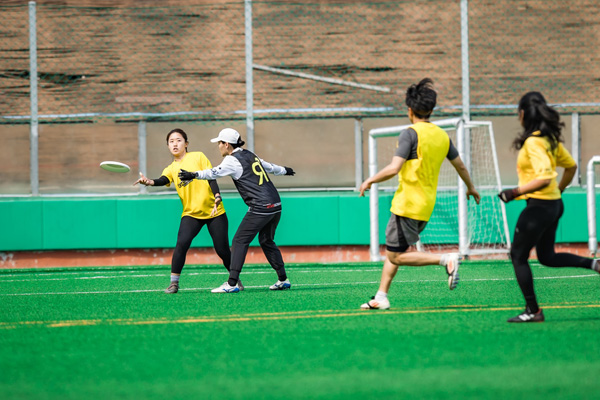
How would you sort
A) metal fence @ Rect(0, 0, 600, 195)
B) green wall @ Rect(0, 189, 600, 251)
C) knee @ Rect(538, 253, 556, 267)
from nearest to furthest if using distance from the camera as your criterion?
1. knee @ Rect(538, 253, 556, 267)
2. green wall @ Rect(0, 189, 600, 251)
3. metal fence @ Rect(0, 0, 600, 195)

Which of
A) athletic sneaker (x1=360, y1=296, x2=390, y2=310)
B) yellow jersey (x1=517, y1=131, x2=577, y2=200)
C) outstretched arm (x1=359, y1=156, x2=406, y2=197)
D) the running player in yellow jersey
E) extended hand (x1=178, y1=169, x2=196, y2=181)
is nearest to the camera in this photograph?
yellow jersey (x1=517, y1=131, x2=577, y2=200)

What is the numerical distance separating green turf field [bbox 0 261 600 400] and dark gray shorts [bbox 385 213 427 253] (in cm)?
55

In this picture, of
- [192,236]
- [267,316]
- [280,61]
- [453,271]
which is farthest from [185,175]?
[280,61]

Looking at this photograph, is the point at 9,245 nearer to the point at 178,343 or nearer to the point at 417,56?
the point at 417,56

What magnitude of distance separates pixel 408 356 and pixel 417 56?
12196 millimetres

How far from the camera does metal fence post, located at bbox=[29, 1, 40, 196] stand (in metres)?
15.5

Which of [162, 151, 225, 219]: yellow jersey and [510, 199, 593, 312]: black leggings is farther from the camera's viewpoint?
[162, 151, 225, 219]: yellow jersey

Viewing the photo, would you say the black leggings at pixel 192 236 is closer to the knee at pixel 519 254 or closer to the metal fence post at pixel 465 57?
the knee at pixel 519 254

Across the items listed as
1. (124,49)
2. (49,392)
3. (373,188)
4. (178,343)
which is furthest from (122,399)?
(124,49)

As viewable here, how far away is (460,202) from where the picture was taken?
14406mm

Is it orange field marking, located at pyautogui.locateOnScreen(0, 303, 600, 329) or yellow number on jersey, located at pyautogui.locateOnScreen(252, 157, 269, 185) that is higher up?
yellow number on jersey, located at pyautogui.locateOnScreen(252, 157, 269, 185)

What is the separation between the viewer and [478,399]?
14.1ft

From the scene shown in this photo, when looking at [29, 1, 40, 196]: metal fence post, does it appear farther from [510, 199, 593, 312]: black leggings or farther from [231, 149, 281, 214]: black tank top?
[510, 199, 593, 312]: black leggings

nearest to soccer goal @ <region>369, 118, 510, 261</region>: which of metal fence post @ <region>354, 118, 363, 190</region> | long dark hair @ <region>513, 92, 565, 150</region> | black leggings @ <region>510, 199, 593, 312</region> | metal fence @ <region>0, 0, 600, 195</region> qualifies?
metal fence post @ <region>354, 118, 363, 190</region>
